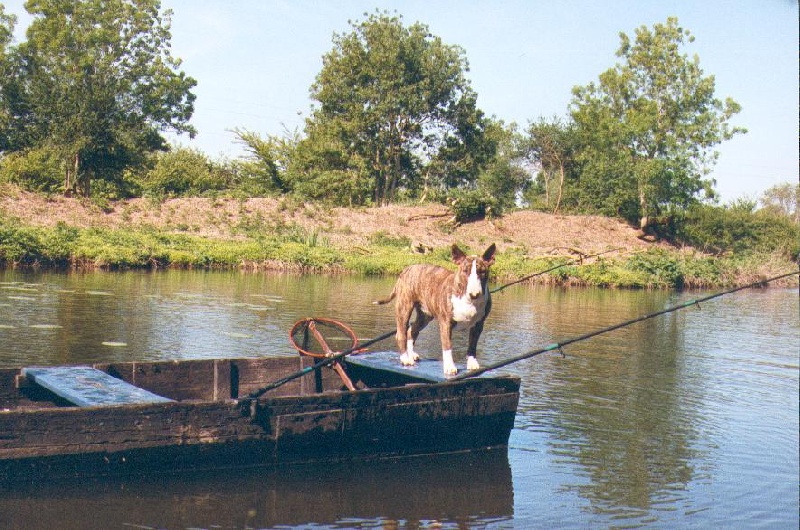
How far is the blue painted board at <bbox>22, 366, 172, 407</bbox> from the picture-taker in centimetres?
760

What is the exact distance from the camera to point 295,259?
33.8m

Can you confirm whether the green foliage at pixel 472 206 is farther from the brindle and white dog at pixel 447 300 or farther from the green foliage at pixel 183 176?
the brindle and white dog at pixel 447 300

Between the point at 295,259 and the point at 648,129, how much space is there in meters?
26.1

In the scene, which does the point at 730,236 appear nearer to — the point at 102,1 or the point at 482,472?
the point at 102,1

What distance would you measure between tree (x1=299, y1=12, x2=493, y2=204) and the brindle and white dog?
37.8 meters

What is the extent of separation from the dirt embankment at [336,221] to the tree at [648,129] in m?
2.17

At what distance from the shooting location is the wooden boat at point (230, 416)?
7.08 metres

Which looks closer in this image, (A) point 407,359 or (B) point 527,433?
(A) point 407,359

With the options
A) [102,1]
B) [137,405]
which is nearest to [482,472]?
[137,405]

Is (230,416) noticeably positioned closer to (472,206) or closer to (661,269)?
(661,269)

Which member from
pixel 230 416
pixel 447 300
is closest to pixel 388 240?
pixel 447 300

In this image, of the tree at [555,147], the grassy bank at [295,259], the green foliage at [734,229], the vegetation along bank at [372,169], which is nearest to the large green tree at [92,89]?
the vegetation along bank at [372,169]

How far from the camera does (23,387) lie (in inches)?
339

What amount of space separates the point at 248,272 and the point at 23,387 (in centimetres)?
2357
